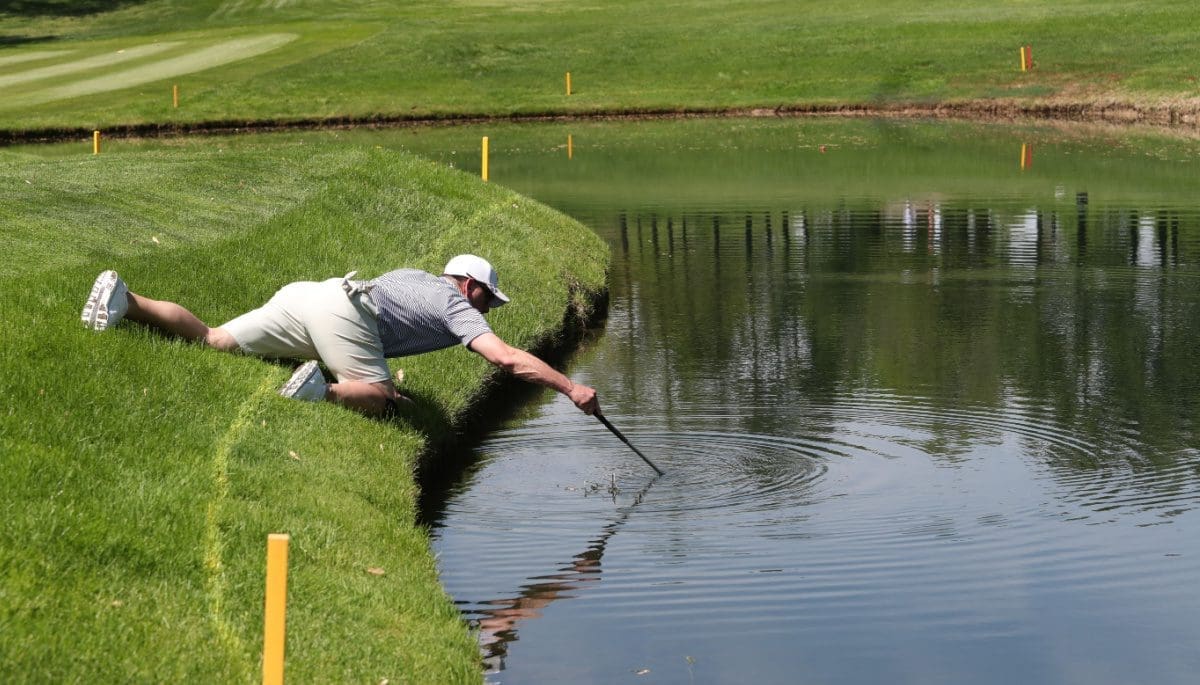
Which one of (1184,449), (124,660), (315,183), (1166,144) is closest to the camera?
(124,660)

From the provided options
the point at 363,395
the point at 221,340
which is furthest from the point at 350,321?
the point at 221,340

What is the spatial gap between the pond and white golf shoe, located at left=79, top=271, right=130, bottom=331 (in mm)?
2398

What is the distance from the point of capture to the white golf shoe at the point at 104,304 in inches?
456

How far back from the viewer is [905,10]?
62.1 metres

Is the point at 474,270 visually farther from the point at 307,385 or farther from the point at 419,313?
the point at 307,385

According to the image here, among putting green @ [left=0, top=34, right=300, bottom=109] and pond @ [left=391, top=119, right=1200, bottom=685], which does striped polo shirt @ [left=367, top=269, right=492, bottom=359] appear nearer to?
pond @ [left=391, top=119, right=1200, bottom=685]

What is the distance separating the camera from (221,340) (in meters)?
12.7

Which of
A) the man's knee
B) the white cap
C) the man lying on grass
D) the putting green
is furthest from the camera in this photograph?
the putting green

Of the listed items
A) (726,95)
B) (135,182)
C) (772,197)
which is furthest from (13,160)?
(726,95)

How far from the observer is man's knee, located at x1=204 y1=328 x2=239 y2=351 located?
12617mm

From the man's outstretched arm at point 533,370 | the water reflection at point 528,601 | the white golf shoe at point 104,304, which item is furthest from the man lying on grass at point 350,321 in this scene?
the water reflection at point 528,601

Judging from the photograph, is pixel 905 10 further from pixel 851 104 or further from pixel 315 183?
pixel 315 183

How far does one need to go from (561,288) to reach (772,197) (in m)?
Answer: 13.4

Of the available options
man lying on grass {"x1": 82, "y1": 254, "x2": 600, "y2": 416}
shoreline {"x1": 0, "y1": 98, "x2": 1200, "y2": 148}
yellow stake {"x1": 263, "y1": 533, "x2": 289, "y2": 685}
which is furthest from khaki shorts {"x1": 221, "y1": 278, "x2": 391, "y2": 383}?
shoreline {"x1": 0, "y1": 98, "x2": 1200, "y2": 148}
